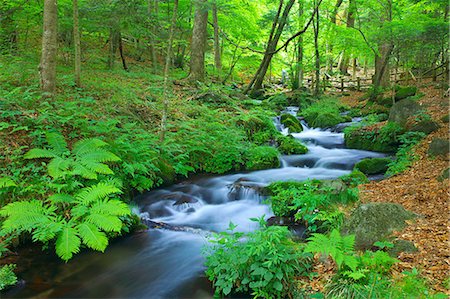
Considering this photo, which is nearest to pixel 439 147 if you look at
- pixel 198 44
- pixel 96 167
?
pixel 96 167

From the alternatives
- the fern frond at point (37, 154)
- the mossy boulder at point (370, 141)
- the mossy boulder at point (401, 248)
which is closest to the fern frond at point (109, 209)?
the fern frond at point (37, 154)

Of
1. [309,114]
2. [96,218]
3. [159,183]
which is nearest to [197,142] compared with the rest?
[159,183]

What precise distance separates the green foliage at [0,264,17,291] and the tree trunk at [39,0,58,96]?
454cm

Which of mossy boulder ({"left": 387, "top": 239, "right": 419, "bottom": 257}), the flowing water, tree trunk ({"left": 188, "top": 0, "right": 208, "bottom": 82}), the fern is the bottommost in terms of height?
the flowing water

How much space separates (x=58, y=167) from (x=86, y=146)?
895 millimetres

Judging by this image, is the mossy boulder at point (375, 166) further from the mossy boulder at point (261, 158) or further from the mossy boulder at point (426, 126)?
the mossy boulder at point (261, 158)

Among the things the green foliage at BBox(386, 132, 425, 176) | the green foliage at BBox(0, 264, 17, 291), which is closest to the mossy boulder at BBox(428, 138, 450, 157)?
the green foliage at BBox(386, 132, 425, 176)

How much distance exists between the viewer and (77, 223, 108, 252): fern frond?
448cm

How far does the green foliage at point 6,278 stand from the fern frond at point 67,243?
0.66 metres

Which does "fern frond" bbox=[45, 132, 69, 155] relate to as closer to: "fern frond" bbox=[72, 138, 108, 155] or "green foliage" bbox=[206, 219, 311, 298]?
"fern frond" bbox=[72, 138, 108, 155]

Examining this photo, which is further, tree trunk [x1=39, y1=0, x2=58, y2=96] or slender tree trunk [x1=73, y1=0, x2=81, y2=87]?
slender tree trunk [x1=73, y1=0, x2=81, y2=87]

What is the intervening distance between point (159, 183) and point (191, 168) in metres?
1.12

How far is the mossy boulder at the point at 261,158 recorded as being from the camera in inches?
383

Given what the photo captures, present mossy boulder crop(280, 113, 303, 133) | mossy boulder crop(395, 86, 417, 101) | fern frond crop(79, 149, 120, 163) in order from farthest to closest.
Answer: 1. mossy boulder crop(395, 86, 417, 101)
2. mossy boulder crop(280, 113, 303, 133)
3. fern frond crop(79, 149, 120, 163)
